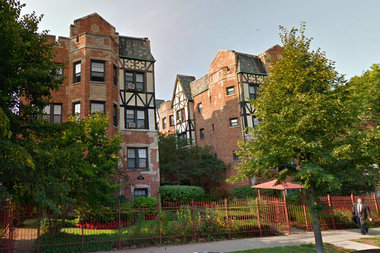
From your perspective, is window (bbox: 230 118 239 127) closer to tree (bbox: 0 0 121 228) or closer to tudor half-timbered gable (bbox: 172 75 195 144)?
tudor half-timbered gable (bbox: 172 75 195 144)

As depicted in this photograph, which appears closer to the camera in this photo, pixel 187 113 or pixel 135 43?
pixel 135 43

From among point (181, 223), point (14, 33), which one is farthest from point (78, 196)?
point (14, 33)

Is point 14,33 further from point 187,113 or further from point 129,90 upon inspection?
point 187,113

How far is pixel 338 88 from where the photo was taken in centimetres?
993

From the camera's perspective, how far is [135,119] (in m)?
22.4

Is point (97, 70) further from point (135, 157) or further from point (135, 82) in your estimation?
point (135, 157)

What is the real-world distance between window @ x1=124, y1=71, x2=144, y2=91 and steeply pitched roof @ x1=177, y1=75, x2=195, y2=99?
1203cm

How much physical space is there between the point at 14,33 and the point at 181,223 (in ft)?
32.3

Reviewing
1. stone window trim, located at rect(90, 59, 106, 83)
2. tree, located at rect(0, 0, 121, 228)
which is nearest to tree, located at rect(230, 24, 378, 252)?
tree, located at rect(0, 0, 121, 228)

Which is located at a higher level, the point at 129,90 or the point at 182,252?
the point at 129,90

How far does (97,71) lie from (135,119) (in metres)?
4.76

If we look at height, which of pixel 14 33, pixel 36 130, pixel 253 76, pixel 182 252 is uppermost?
pixel 253 76

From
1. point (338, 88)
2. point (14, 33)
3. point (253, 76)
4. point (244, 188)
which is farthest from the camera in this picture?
point (253, 76)

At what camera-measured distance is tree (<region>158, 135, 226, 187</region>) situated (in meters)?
27.3
